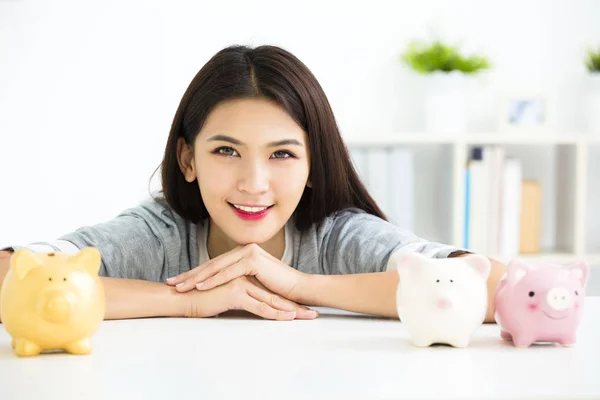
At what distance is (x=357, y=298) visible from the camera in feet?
3.88

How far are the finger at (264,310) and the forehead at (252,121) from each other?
0.85ft

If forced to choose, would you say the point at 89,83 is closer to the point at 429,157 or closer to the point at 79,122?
the point at 79,122

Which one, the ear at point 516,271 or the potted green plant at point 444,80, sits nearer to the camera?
the ear at point 516,271

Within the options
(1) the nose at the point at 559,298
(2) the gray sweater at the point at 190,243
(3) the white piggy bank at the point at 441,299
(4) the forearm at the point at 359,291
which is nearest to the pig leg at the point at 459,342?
(3) the white piggy bank at the point at 441,299

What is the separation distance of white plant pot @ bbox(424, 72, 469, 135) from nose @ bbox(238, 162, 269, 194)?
154 cm

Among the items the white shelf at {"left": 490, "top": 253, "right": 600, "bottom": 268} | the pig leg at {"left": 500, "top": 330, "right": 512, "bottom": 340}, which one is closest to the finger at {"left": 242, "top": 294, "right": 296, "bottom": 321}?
the pig leg at {"left": 500, "top": 330, "right": 512, "bottom": 340}

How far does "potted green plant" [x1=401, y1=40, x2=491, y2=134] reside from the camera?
2705 mm

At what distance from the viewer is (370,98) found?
2.86m

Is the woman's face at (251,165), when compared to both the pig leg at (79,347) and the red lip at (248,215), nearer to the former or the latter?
the red lip at (248,215)

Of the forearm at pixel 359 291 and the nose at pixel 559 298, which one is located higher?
the nose at pixel 559 298

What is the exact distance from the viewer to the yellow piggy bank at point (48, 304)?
85 cm

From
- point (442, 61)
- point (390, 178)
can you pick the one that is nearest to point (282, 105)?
point (390, 178)

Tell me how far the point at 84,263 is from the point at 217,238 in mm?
661

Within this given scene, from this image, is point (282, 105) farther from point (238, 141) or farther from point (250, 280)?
point (250, 280)
